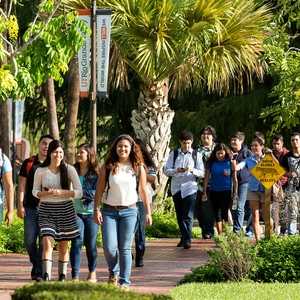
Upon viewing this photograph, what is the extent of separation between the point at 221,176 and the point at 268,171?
2767mm

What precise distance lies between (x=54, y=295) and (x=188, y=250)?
8.08m

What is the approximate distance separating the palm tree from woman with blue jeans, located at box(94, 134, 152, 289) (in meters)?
7.62

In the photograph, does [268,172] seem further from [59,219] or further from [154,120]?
[154,120]

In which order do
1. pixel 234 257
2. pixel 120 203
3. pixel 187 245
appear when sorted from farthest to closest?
pixel 187 245, pixel 234 257, pixel 120 203

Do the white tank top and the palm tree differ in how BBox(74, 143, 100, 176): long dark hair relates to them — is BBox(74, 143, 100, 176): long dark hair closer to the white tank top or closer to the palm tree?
the white tank top

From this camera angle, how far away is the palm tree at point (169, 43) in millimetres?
17500

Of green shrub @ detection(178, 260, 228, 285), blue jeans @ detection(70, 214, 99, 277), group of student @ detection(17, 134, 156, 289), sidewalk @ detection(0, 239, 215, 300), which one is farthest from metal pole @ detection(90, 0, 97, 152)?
green shrub @ detection(178, 260, 228, 285)

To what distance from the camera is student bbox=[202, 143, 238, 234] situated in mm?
14461

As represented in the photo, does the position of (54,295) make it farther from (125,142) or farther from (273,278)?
(273,278)

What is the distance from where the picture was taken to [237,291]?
30.1 feet

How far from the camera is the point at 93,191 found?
10.7m

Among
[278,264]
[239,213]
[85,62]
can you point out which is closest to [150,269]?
[278,264]

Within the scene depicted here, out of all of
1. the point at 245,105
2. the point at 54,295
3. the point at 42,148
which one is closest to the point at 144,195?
the point at 42,148

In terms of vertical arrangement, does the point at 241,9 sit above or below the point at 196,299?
above
